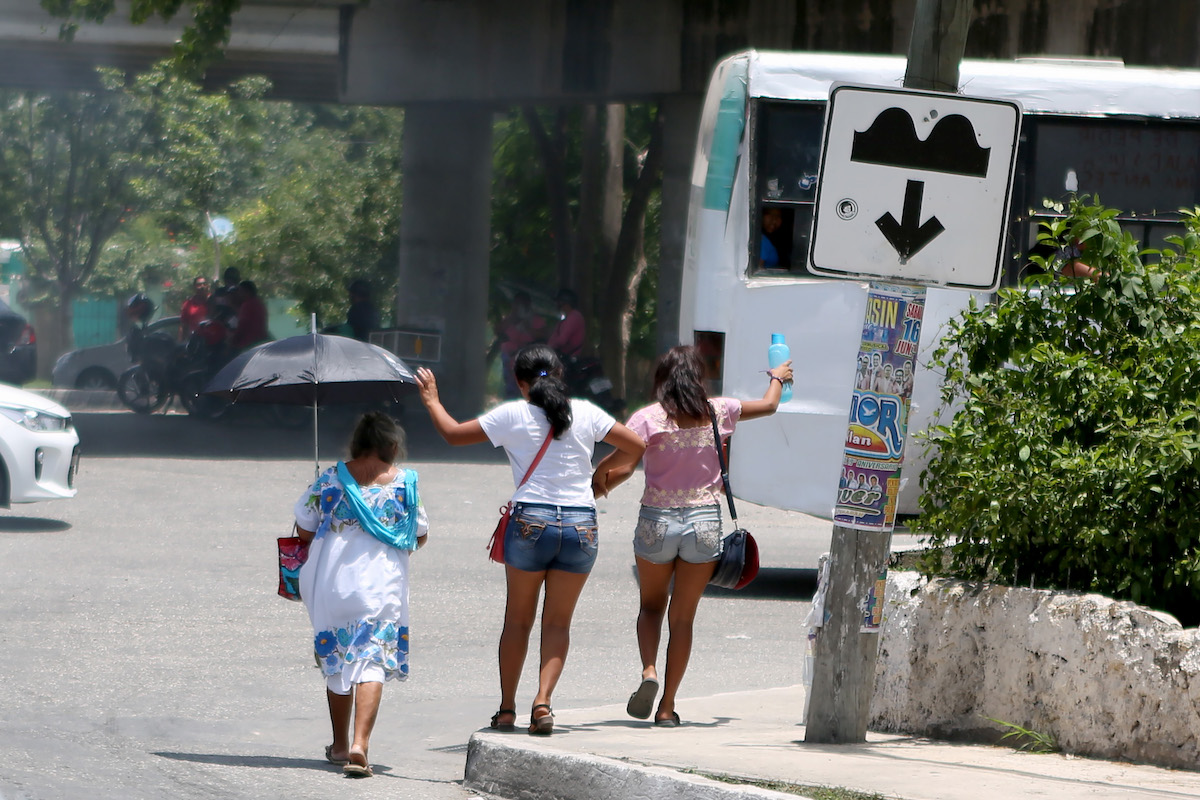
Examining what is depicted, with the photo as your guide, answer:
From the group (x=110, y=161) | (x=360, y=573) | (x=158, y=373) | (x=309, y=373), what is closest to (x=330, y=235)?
(x=110, y=161)

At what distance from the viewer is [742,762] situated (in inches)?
223

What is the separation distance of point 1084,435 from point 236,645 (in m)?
4.60

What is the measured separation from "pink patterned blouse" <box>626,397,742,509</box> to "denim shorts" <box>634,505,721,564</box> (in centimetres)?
5

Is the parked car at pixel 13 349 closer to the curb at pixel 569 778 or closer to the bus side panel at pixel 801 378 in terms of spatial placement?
the bus side panel at pixel 801 378

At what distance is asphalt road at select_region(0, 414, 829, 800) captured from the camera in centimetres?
612

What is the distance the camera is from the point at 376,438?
6.16 m

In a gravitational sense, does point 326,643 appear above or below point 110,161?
Result: below

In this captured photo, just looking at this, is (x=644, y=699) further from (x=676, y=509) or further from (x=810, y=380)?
(x=810, y=380)

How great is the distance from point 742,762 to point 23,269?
143 feet

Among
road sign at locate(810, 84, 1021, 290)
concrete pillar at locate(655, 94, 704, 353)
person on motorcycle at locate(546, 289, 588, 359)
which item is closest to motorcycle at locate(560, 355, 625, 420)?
person on motorcycle at locate(546, 289, 588, 359)

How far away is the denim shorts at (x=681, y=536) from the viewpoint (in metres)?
6.74

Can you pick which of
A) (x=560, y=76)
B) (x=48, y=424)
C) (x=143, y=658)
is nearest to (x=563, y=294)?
(x=560, y=76)

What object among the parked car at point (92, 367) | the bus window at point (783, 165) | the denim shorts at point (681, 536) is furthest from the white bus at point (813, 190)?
the parked car at point (92, 367)

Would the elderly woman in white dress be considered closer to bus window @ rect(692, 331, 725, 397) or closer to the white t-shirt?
the white t-shirt
